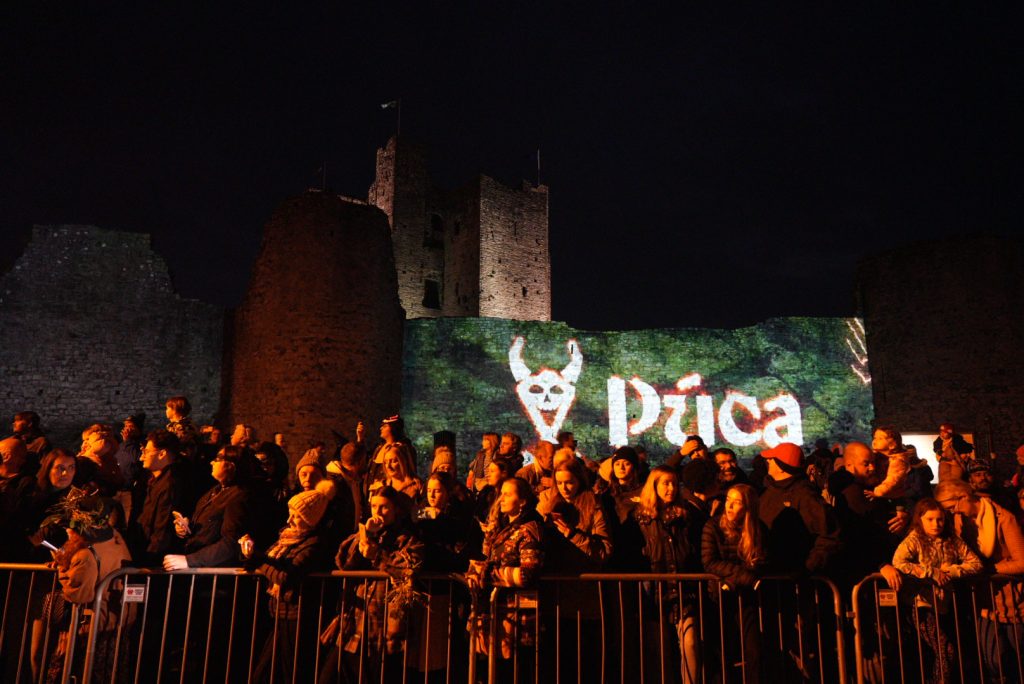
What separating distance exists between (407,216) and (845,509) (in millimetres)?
35002

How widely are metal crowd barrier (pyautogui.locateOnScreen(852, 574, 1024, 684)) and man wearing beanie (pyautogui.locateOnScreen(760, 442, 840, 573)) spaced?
28 centimetres

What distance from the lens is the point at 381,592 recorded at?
15.0 ft

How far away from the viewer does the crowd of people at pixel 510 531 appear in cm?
439

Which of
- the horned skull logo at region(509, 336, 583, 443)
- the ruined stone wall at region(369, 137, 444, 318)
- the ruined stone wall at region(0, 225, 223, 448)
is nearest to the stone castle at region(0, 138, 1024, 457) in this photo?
the ruined stone wall at region(0, 225, 223, 448)

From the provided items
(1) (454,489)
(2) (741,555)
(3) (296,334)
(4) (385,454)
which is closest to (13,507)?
(4) (385,454)

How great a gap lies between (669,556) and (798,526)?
2.64 feet

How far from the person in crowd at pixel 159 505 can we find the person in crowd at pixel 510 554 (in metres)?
2.07

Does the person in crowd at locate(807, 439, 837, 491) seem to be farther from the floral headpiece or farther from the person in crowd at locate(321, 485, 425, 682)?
the floral headpiece

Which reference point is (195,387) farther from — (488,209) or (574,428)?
(488,209)

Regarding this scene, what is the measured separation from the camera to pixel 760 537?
4477mm

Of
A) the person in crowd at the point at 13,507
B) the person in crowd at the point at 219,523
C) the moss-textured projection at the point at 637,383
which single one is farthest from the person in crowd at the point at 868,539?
the moss-textured projection at the point at 637,383

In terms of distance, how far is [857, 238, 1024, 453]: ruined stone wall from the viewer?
15.9m

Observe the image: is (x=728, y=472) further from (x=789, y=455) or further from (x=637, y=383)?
(x=637, y=383)

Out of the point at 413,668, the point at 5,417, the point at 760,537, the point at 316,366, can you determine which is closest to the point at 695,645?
the point at 760,537
